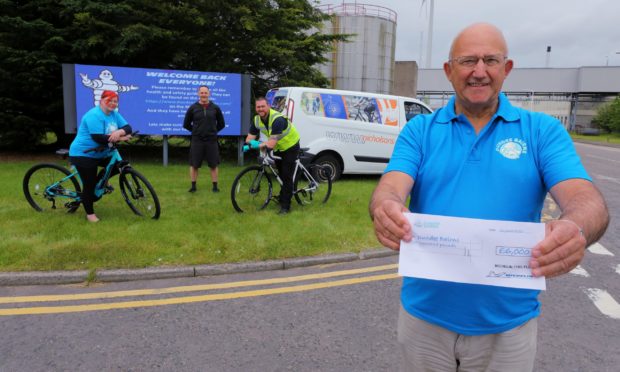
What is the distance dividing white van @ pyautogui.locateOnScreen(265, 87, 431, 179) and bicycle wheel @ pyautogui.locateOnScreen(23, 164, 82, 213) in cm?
456

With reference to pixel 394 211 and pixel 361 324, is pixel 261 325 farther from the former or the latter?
pixel 394 211

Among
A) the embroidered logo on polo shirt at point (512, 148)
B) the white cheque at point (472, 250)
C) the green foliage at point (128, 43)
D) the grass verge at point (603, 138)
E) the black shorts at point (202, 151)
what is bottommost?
the grass verge at point (603, 138)

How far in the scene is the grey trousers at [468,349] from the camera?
1.63 m

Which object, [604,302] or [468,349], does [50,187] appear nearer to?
[468,349]

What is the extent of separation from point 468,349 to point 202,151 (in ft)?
23.5

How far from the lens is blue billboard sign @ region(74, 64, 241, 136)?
10.3 meters

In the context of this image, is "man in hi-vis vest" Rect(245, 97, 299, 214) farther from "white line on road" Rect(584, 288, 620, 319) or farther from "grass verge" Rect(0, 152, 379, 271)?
"white line on road" Rect(584, 288, 620, 319)

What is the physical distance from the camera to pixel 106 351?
3127mm

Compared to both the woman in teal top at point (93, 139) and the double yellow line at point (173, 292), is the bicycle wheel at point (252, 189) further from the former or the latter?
the double yellow line at point (173, 292)

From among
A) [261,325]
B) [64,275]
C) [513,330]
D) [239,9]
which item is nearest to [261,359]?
[261,325]

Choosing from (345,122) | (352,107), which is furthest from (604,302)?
(352,107)

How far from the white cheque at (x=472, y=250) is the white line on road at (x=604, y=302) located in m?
3.26

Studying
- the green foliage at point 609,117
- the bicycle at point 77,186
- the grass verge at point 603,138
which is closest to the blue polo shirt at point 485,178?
the bicycle at point 77,186

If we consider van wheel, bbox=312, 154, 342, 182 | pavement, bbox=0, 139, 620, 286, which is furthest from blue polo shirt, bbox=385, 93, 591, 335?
van wheel, bbox=312, 154, 342, 182
